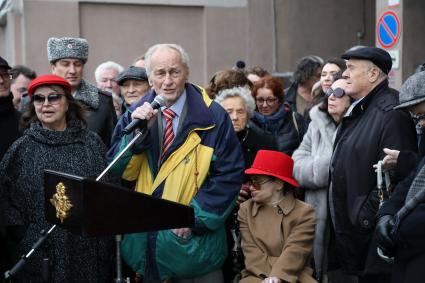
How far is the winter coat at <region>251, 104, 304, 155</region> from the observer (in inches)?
264

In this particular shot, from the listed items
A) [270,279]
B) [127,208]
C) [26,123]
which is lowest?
[270,279]

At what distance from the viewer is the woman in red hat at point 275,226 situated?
5293 mm

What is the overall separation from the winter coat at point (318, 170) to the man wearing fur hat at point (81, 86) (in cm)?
150

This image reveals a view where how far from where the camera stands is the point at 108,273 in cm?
505

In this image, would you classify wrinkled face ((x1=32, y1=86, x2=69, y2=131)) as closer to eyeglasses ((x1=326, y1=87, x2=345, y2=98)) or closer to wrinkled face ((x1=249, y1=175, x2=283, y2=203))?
wrinkled face ((x1=249, y1=175, x2=283, y2=203))

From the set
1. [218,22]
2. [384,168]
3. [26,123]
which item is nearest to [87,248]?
[26,123]

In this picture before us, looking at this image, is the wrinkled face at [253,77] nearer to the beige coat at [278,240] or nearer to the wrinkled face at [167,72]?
the beige coat at [278,240]

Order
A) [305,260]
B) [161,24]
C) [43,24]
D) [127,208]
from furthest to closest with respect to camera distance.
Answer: [161,24]
[43,24]
[305,260]
[127,208]

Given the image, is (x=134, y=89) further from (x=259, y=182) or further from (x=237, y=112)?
(x=259, y=182)

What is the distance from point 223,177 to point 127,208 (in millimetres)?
1006

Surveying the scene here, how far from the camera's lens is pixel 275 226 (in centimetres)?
543

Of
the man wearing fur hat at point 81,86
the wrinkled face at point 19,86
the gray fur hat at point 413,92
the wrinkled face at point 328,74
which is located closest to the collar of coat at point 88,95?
the man wearing fur hat at point 81,86

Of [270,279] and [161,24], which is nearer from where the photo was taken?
[270,279]

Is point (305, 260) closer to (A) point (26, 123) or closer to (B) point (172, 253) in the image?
(B) point (172, 253)
